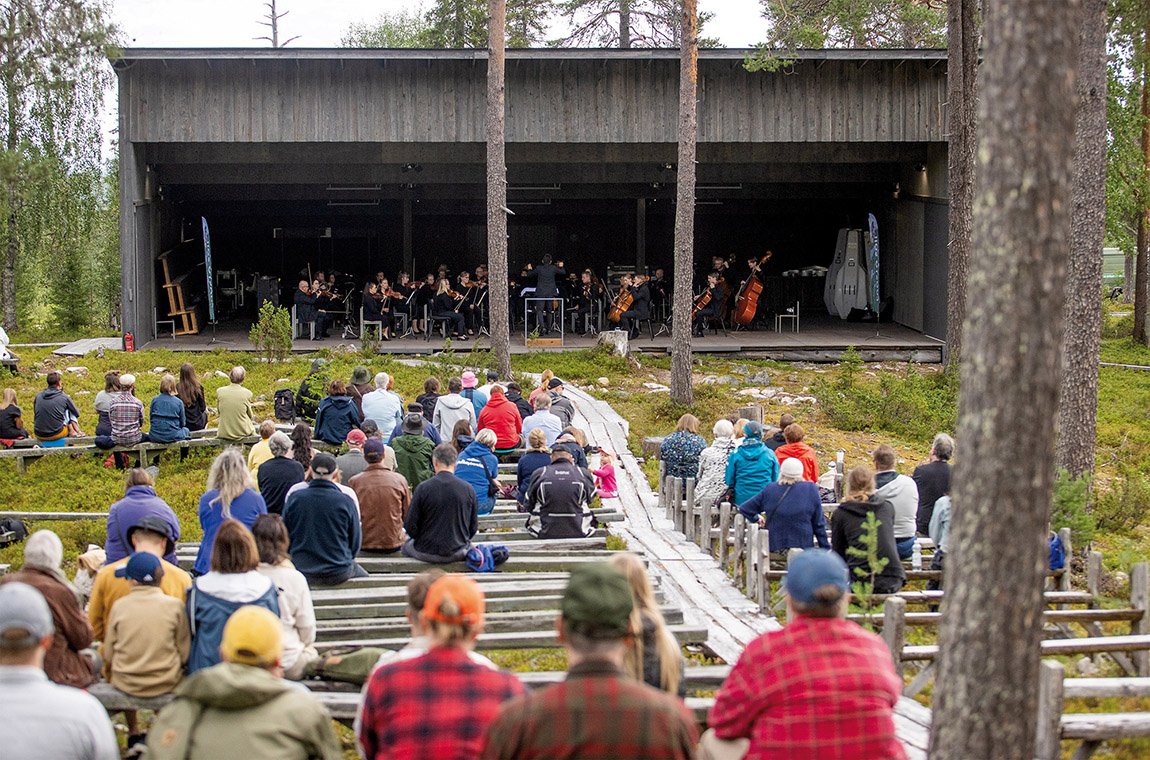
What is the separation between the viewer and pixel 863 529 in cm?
649

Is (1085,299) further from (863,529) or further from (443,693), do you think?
(443,693)

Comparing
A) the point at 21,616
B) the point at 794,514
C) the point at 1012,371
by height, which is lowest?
the point at 794,514

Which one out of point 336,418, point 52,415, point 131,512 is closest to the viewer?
point 131,512

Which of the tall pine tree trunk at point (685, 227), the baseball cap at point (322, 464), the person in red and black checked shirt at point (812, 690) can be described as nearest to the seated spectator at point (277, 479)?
the baseball cap at point (322, 464)

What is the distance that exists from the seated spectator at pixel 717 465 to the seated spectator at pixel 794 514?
60.6 inches

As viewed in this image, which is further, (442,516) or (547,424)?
(547,424)

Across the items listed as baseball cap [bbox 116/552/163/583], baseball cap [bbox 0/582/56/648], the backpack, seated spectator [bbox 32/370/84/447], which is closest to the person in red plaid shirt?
baseball cap [bbox 0/582/56/648]

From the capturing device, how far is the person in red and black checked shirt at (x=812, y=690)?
130 inches

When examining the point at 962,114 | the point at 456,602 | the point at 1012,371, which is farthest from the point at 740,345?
the point at 456,602

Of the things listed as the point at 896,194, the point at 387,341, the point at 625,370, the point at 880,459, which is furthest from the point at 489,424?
the point at 896,194

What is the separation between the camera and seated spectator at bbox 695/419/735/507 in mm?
9086

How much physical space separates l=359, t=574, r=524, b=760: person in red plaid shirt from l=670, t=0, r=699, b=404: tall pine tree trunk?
13.1 meters

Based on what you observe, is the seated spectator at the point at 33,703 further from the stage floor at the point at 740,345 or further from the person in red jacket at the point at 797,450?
the stage floor at the point at 740,345

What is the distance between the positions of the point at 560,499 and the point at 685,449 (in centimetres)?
273
